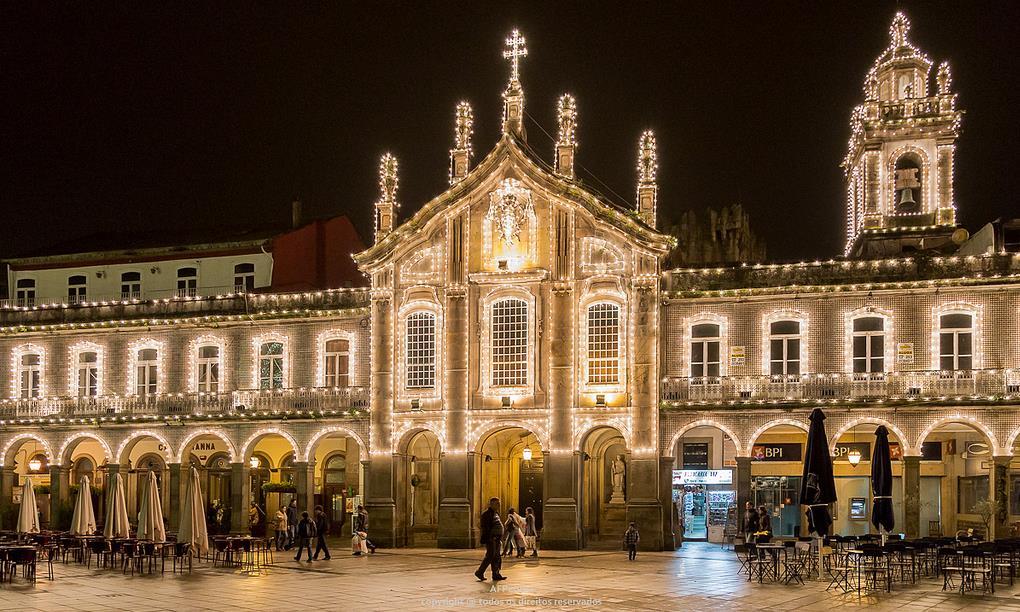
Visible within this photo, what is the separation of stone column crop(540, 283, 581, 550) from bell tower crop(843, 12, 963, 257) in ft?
39.7

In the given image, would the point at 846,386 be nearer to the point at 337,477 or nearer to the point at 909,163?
the point at 909,163

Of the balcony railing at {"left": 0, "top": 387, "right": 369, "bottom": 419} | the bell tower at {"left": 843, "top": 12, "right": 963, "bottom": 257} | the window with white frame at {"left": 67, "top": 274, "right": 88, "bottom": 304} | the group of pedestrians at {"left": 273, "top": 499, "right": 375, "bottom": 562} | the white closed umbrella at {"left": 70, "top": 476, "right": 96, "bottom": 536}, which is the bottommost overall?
the group of pedestrians at {"left": 273, "top": 499, "right": 375, "bottom": 562}

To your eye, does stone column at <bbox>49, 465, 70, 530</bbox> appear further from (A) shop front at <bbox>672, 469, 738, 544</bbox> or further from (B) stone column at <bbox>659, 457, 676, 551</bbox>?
(A) shop front at <bbox>672, 469, 738, 544</bbox>

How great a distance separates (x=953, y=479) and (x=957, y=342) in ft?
21.2

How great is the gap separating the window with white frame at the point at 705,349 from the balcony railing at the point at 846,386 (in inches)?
31.8

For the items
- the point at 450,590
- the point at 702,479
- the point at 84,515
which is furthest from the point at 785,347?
the point at 84,515

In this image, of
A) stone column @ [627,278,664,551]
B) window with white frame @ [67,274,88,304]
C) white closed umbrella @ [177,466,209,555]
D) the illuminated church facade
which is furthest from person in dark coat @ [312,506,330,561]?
window with white frame @ [67,274,88,304]

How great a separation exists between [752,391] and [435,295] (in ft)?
39.2

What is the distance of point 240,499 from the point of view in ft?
153

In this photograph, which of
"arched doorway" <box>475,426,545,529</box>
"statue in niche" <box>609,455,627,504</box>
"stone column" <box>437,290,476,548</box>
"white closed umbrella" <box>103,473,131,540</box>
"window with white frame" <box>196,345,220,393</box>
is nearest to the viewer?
"white closed umbrella" <box>103,473,131,540</box>

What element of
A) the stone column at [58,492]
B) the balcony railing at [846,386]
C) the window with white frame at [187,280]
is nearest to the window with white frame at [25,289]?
the window with white frame at [187,280]

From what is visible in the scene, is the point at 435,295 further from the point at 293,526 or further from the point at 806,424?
the point at 806,424

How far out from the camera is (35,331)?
5062 cm

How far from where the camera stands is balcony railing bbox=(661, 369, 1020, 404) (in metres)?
38.8
